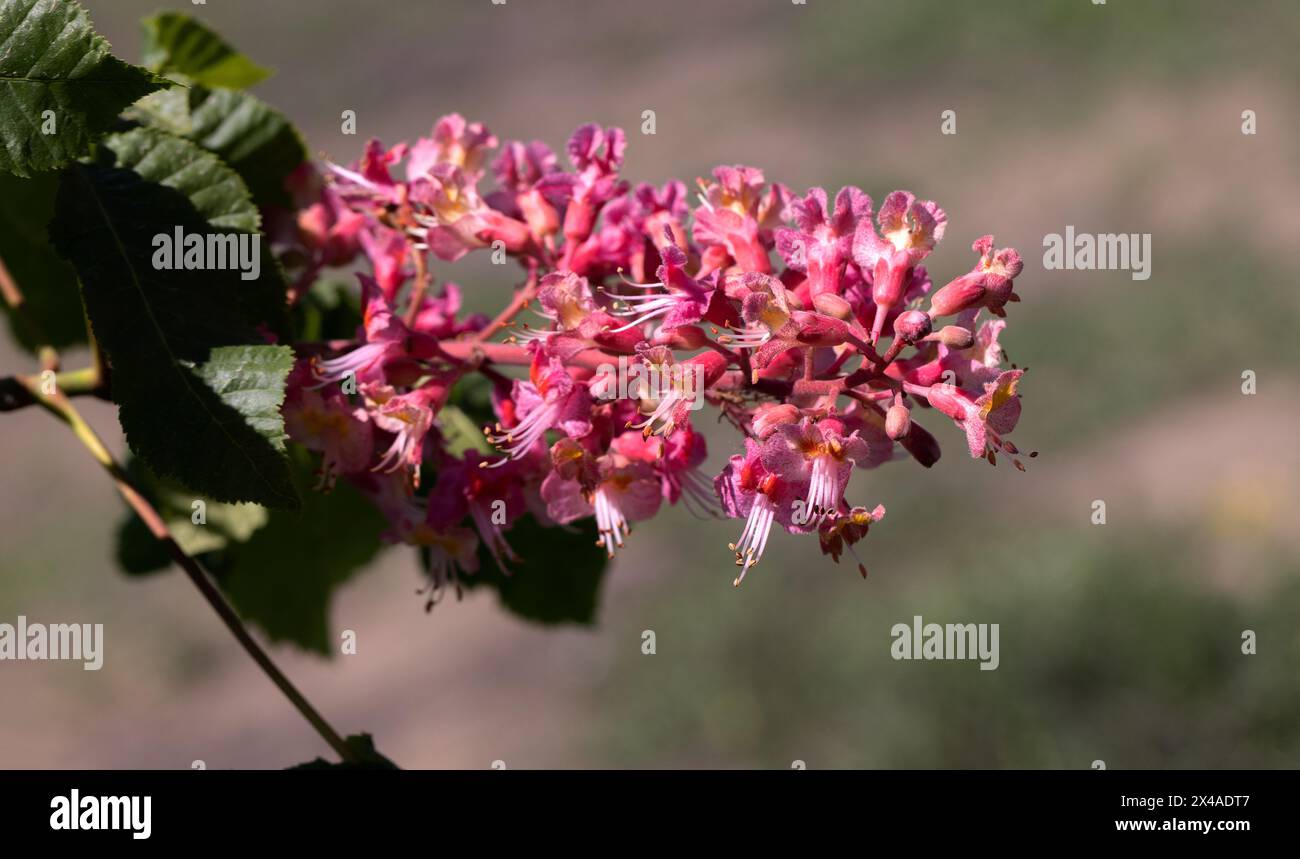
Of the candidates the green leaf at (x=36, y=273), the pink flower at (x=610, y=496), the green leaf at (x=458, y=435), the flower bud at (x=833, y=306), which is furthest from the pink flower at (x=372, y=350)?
the green leaf at (x=36, y=273)

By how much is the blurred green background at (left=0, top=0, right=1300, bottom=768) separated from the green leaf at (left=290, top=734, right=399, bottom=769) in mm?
5086

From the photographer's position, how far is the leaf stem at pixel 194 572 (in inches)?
91.1

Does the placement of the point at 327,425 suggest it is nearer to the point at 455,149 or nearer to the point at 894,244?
the point at 455,149

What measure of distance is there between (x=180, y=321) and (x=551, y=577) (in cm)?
129

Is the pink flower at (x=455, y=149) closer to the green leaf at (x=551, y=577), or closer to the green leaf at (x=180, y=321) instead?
the green leaf at (x=180, y=321)

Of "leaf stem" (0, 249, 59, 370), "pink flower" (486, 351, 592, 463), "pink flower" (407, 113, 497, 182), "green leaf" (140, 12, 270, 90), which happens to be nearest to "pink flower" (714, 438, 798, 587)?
"pink flower" (486, 351, 592, 463)

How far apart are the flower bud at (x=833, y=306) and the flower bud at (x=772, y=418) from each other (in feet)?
0.50

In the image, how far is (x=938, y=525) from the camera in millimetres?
10602

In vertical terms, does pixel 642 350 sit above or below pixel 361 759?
above

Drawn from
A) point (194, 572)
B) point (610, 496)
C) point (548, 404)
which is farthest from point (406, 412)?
point (194, 572)

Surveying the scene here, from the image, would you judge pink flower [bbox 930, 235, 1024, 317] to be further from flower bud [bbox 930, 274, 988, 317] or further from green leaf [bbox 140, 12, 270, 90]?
green leaf [bbox 140, 12, 270, 90]

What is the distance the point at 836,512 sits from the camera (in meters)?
1.99
